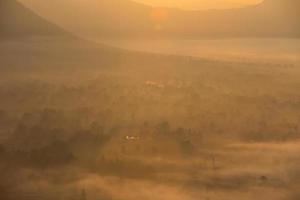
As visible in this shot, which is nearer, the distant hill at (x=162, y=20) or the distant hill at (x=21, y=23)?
the distant hill at (x=21, y=23)

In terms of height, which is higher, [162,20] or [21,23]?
[162,20]

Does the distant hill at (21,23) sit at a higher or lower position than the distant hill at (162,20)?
lower

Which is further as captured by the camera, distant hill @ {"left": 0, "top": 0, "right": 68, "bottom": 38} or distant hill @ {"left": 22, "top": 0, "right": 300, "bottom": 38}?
distant hill @ {"left": 22, "top": 0, "right": 300, "bottom": 38}

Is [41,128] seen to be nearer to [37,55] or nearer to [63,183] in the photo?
[63,183]

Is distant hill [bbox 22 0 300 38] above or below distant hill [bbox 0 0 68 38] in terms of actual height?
above
